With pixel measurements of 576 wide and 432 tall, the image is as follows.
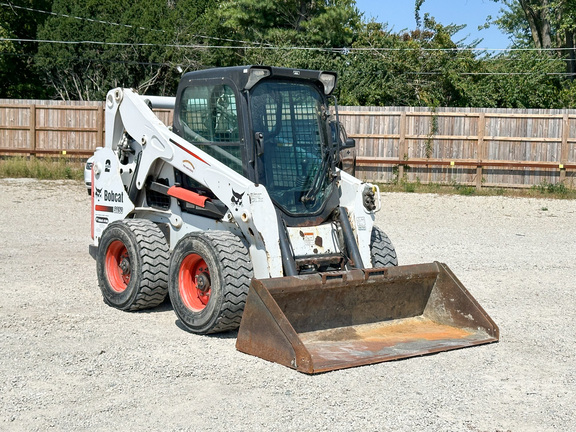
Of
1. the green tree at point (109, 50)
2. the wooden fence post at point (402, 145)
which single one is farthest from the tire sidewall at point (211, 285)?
the green tree at point (109, 50)

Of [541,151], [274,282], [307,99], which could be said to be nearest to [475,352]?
[274,282]

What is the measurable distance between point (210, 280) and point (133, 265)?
1.18m

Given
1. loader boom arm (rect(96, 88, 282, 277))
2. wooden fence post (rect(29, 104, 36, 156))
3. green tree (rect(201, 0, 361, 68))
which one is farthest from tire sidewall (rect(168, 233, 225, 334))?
green tree (rect(201, 0, 361, 68))

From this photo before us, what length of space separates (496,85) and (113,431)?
23.4 m

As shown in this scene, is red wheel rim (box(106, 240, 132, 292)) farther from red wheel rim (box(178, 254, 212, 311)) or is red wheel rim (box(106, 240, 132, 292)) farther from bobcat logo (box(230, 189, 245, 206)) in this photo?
bobcat logo (box(230, 189, 245, 206))

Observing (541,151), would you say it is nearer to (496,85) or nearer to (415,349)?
(496,85)

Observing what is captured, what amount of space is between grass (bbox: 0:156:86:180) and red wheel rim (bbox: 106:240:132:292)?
43.7ft

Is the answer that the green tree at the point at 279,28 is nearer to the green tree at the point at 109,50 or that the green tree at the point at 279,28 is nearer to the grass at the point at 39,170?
the green tree at the point at 109,50

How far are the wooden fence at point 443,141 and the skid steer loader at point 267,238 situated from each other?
1246cm

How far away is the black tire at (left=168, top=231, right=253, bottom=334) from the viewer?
22.6 feet

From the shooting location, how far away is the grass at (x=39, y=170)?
70.2 feet

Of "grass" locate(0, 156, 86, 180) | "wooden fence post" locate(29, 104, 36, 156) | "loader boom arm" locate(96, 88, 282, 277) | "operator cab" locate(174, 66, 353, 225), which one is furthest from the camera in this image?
"wooden fence post" locate(29, 104, 36, 156)

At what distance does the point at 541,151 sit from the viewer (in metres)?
21.1

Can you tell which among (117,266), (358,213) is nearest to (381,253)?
(358,213)
